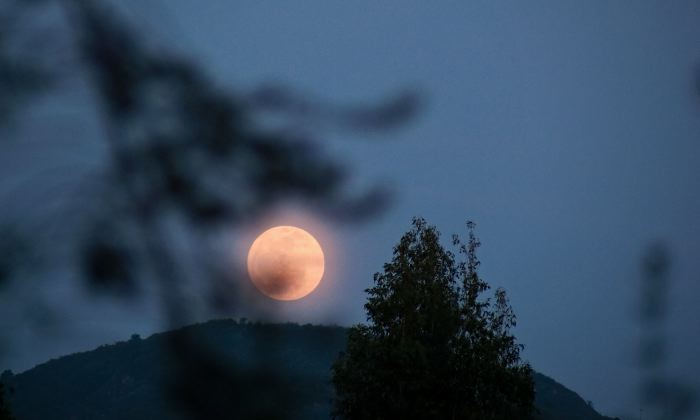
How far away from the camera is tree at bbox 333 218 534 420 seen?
25438mm

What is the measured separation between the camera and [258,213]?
347cm

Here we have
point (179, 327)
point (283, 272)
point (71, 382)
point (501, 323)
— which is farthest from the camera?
point (71, 382)

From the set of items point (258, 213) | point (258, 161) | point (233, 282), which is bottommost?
point (233, 282)

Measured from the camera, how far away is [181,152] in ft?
10.3

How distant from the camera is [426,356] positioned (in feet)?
82.0

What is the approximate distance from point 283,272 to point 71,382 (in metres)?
177

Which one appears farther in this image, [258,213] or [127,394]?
[127,394]

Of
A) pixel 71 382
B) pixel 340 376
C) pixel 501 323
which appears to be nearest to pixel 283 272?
pixel 340 376

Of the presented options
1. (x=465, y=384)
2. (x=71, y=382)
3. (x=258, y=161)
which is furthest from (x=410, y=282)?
(x=71, y=382)

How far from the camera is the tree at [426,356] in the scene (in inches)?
1001

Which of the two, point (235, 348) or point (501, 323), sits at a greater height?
point (501, 323)

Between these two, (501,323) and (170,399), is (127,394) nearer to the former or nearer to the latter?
(501,323)

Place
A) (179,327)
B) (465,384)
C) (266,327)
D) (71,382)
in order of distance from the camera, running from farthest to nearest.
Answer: (71,382)
(465,384)
(266,327)
(179,327)

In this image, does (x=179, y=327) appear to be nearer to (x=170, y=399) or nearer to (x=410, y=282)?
(x=170, y=399)
